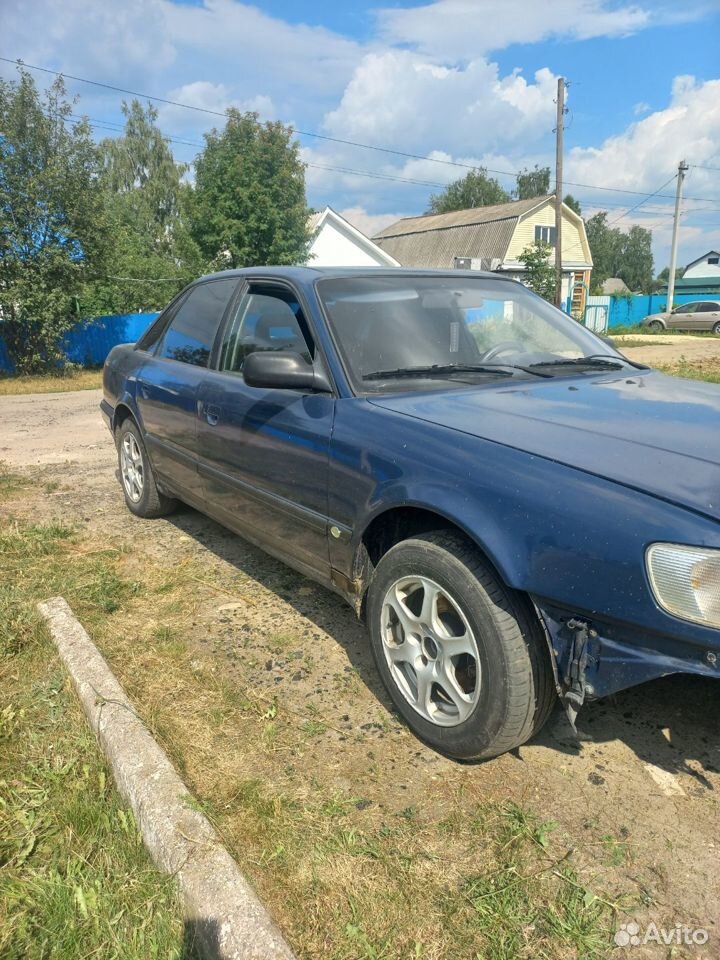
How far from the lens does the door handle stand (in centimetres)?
357

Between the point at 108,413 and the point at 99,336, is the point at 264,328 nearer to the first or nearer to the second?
the point at 108,413

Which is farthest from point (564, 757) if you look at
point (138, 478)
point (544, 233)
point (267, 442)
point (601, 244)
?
point (601, 244)

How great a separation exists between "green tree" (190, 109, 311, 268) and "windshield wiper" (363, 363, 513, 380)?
23213mm

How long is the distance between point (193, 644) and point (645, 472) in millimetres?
2217

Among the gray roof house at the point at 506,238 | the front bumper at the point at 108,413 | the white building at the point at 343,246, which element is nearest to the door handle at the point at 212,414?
the front bumper at the point at 108,413

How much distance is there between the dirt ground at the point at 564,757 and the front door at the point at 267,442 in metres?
0.43

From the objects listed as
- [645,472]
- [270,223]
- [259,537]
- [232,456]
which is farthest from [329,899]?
[270,223]

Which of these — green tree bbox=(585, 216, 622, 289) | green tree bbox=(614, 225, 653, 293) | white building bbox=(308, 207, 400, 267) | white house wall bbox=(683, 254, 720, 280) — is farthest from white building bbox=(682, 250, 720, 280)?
white building bbox=(308, 207, 400, 267)

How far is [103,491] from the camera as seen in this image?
5957mm

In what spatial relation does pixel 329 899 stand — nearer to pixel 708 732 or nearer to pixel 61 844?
pixel 61 844

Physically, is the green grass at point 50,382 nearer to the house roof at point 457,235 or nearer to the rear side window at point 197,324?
the rear side window at point 197,324

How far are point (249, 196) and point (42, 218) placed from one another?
10.4 metres

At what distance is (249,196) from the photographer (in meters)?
24.6

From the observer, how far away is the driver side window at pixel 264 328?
3.19 meters
